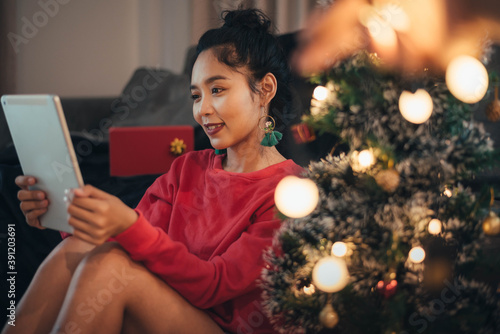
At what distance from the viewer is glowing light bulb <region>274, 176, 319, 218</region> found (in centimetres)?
73

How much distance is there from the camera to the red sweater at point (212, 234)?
2.74ft

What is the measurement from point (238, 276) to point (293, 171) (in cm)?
26

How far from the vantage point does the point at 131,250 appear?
2.68ft

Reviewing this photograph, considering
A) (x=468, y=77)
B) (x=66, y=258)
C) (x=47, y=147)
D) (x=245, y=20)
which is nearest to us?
(x=468, y=77)

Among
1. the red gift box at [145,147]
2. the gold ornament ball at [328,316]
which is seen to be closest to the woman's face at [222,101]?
the gold ornament ball at [328,316]

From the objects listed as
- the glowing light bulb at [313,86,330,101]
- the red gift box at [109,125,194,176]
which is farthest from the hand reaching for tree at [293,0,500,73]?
the red gift box at [109,125,194,176]

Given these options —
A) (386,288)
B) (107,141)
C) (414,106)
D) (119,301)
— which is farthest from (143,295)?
(107,141)

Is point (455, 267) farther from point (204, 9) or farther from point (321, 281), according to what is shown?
point (204, 9)

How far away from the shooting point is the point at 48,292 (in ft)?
3.01

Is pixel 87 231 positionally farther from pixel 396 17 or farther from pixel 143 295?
pixel 396 17

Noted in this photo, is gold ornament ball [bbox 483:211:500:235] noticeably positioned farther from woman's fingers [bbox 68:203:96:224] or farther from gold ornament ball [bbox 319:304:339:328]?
woman's fingers [bbox 68:203:96:224]

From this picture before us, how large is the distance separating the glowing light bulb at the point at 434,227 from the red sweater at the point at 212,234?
9.3 inches

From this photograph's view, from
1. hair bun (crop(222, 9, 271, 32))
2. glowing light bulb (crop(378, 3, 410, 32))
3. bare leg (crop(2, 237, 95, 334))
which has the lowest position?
bare leg (crop(2, 237, 95, 334))

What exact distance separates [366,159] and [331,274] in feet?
0.56
